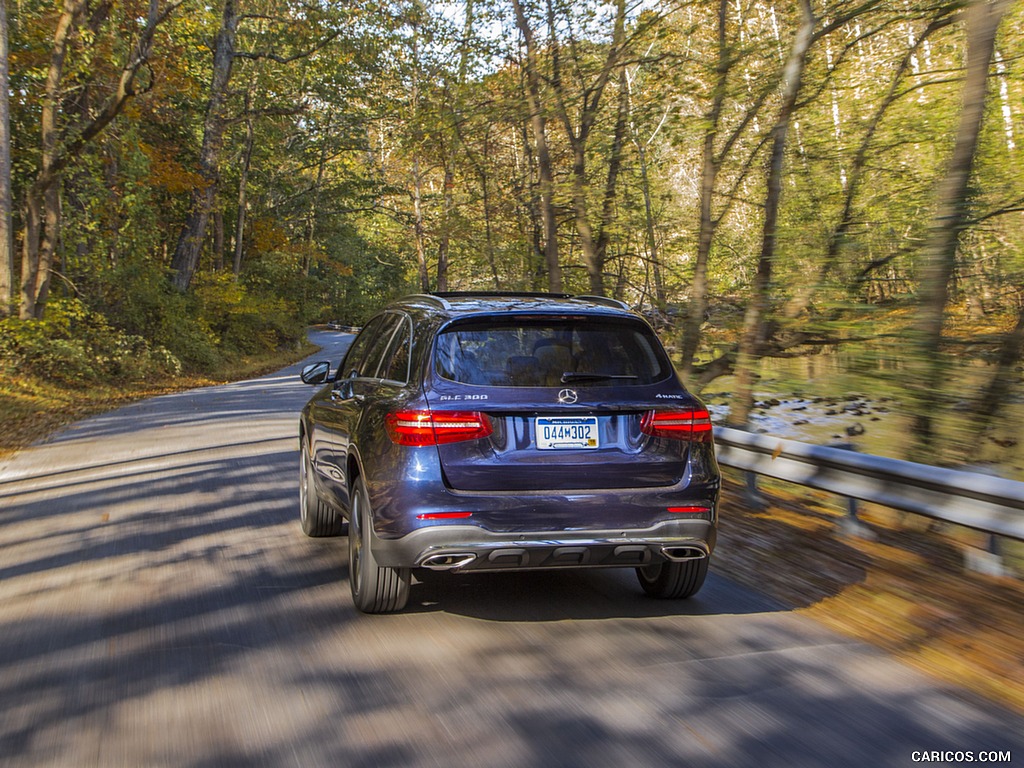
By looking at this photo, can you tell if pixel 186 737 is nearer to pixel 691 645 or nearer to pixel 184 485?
pixel 691 645

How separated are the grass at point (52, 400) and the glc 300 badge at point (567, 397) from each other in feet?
31.0

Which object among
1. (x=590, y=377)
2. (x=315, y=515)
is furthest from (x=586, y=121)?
(x=590, y=377)

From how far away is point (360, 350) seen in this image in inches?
275

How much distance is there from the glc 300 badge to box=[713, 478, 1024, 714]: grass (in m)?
1.84

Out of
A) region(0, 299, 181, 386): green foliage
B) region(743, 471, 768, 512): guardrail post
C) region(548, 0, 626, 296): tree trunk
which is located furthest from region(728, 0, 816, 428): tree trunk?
region(0, 299, 181, 386): green foliage

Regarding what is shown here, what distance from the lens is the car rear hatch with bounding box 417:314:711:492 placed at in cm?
493

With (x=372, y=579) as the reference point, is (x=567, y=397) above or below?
above

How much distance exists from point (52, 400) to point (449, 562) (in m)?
15.8

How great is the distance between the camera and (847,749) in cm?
369

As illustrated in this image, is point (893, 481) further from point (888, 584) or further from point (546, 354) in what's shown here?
point (546, 354)

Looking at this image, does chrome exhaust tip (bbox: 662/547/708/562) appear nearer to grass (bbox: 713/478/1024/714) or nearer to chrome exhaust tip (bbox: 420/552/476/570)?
grass (bbox: 713/478/1024/714)

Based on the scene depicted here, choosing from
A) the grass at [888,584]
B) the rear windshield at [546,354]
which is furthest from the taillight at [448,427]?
the grass at [888,584]

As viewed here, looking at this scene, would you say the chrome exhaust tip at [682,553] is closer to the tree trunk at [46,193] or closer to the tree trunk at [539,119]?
the tree trunk at [539,119]

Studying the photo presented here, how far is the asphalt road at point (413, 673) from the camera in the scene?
145 inches
